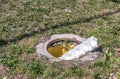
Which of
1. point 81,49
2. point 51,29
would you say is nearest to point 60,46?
point 81,49

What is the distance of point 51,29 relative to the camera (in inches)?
287

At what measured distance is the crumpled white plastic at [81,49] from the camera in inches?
243

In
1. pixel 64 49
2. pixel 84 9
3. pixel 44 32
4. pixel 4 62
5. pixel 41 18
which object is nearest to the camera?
pixel 4 62

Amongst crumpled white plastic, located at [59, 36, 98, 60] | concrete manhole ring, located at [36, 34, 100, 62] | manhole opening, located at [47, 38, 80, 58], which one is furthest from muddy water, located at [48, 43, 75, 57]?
crumpled white plastic, located at [59, 36, 98, 60]

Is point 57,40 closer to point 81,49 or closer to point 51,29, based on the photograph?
point 51,29

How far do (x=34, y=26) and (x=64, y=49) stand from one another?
3.89ft

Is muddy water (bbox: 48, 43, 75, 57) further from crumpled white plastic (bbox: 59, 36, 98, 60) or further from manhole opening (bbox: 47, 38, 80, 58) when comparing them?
crumpled white plastic (bbox: 59, 36, 98, 60)

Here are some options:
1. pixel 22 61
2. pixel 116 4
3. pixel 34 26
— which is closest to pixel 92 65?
pixel 22 61

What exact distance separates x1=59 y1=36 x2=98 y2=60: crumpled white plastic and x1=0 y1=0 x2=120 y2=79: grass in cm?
27

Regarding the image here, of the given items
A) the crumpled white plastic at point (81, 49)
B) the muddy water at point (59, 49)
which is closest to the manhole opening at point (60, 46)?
the muddy water at point (59, 49)

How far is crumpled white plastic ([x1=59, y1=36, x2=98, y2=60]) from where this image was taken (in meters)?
6.18

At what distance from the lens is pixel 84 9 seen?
27.8 ft

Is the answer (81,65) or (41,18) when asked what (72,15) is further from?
(81,65)

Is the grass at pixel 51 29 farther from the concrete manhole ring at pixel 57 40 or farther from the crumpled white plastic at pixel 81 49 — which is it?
the crumpled white plastic at pixel 81 49
